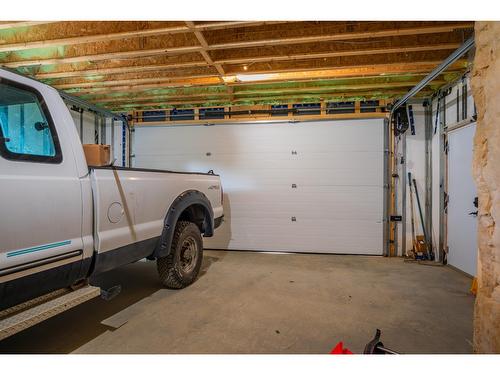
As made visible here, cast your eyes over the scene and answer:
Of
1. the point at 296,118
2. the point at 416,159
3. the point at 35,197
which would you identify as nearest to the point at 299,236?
the point at 296,118

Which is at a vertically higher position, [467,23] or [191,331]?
[467,23]

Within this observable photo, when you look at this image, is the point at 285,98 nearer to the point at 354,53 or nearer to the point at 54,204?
the point at 354,53

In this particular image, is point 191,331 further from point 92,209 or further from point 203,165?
point 203,165

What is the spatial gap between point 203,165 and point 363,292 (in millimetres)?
4389

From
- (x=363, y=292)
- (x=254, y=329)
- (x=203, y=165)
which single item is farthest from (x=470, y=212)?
(x=203, y=165)

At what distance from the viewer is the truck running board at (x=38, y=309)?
5.76ft

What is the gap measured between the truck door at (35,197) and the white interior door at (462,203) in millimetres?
5550

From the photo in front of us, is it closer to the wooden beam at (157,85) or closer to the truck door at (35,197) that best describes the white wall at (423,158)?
the wooden beam at (157,85)

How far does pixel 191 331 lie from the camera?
262 cm

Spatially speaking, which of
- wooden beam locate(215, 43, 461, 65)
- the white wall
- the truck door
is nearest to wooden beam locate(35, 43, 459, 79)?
wooden beam locate(215, 43, 461, 65)

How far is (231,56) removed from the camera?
13.6 feet

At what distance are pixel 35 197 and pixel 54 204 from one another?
0.43 ft

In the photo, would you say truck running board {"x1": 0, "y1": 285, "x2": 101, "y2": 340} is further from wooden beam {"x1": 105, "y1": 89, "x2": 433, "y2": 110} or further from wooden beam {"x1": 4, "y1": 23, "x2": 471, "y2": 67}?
wooden beam {"x1": 105, "y1": 89, "x2": 433, "y2": 110}

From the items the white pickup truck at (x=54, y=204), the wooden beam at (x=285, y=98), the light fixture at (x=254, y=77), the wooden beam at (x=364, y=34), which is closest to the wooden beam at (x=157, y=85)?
the light fixture at (x=254, y=77)
